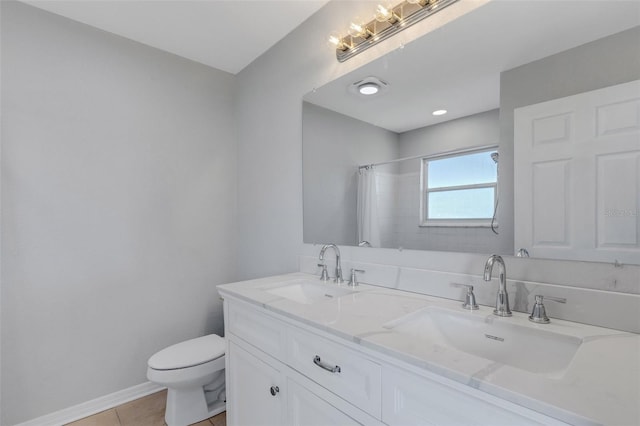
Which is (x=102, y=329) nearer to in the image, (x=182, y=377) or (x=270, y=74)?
(x=182, y=377)

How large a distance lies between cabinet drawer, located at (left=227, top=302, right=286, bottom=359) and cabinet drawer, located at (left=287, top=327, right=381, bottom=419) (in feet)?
0.23

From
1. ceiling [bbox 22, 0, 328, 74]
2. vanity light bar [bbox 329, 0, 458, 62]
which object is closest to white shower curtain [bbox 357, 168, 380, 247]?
vanity light bar [bbox 329, 0, 458, 62]

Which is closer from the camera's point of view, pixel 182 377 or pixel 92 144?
pixel 182 377

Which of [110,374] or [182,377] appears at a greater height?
[182,377]

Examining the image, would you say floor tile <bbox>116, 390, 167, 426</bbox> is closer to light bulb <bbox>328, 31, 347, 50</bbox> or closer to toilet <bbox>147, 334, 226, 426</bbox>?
toilet <bbox>147, 334, 226, 426</bbox>

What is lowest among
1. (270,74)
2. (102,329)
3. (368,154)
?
(102,329)

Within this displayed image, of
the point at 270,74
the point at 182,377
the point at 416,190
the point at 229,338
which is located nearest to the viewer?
the point at 416,190

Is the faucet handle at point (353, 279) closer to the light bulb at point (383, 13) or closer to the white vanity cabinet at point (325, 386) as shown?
the white vanity cabinet at point (325, 386)

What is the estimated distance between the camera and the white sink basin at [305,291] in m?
1.51

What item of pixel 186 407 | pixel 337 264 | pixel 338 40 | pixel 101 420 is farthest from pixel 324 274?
pixel 101 420

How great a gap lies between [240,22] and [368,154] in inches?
49.0

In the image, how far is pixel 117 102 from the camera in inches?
79.6

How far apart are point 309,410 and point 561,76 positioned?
135 centimetres

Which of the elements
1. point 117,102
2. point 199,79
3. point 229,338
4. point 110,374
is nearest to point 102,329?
point 110,374
